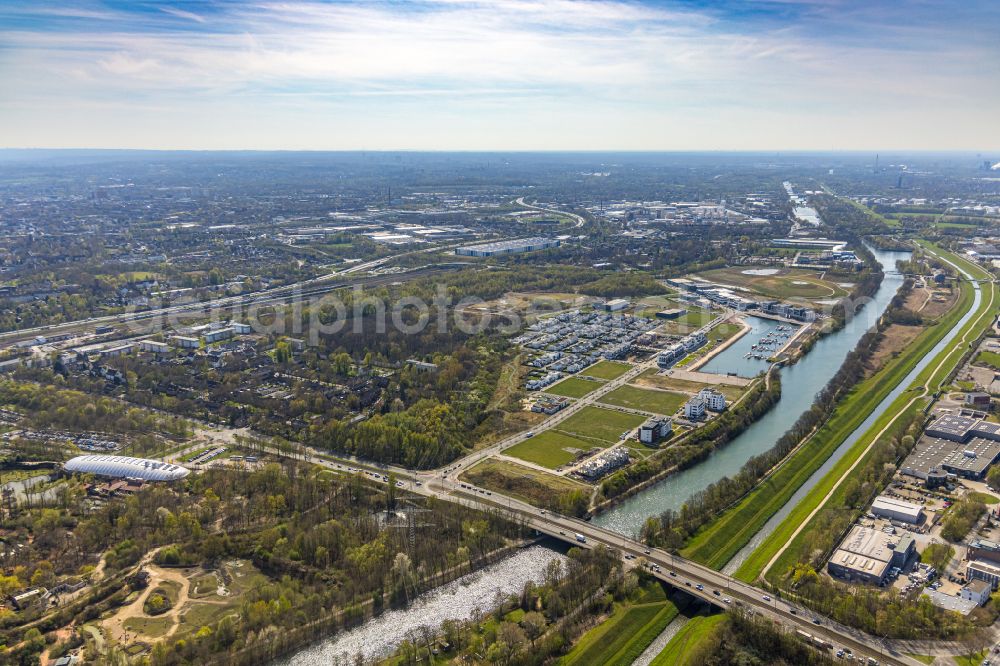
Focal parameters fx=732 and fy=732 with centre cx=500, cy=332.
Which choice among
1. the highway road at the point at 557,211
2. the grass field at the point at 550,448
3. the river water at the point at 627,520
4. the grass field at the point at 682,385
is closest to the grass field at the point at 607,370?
the grass field at the point at 682,385

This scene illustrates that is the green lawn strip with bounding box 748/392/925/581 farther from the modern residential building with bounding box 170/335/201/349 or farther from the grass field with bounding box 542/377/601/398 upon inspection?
the modern residential building with bounding box 170/335/201/349

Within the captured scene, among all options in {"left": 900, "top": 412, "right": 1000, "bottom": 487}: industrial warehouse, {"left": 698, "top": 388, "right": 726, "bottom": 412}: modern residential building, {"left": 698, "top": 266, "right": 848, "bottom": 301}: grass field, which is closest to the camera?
{"left": 900, "top": 412, "right": 1000, "bottom": 487}: industrial warehouse

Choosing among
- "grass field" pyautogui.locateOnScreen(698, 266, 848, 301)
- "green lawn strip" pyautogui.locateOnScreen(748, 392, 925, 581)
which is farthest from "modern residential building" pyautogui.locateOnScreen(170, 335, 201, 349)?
"grass field" pyautogui.locateOnScreen(698, 266, 848, 301)

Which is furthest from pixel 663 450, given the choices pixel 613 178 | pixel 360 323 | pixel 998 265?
pixel 613 178

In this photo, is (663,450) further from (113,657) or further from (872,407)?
(113,657)

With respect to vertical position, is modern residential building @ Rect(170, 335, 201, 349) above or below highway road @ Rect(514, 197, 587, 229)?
below

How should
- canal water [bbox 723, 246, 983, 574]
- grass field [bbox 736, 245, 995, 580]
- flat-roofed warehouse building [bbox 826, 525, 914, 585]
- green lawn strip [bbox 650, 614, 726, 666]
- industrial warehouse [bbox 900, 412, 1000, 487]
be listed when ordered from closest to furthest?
1. green lawn strip [bbox 650, 614, 726, 666]
2. flat-roofed warehouse building [bbox 826, 525, 914, 585]
3. grass field [bbox 736, 245, 995, 580]
4. canal water [bbox 723, 246, 983, 574]
5. industrial warehouse [bbox 900, 412, 1000, 487]

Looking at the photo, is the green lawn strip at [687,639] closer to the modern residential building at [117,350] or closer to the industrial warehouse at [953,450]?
the industrial warehouse at [953,450]
